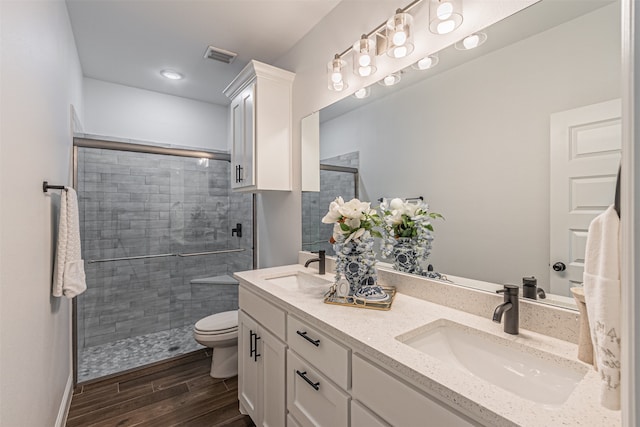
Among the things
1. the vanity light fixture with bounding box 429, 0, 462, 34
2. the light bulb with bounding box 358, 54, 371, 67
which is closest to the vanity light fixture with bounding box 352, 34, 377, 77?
the light bulb with bounding box 358, 54, 371, 67

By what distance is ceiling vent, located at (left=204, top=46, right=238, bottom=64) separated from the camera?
2.31 metres

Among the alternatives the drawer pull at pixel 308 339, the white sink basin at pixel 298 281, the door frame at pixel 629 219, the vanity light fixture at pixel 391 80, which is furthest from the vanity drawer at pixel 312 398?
the vanity light fixture at pixel 391 80

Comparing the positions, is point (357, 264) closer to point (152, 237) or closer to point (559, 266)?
point (559, 266)

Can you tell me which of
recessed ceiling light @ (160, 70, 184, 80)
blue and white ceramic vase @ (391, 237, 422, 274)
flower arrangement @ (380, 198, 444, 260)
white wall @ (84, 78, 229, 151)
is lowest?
blue and white ceramic vase @ (391, 237, 422, 274)

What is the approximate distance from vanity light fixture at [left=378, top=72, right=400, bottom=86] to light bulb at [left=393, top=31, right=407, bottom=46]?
0.49 feet

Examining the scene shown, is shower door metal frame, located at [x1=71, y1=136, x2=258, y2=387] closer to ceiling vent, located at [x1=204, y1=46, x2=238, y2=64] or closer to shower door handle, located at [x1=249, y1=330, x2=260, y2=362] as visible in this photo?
ceiling vent, located at [x1=204, y1=46, x2=238, y2=64]

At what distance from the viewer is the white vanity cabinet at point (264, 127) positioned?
2.12 m

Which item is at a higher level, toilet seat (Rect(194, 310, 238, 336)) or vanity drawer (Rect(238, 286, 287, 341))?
vanity drawer (Rect(238, 286, 287, 341))

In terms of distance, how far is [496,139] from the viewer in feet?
3.68

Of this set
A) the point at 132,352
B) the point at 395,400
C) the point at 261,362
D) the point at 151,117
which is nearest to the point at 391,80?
the point at 395,400

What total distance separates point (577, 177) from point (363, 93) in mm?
1101

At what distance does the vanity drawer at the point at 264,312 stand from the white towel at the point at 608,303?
1.05 metres

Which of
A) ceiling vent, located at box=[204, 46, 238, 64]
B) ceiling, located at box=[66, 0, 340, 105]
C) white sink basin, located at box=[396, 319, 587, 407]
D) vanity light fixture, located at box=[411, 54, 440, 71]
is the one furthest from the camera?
ceiling vent, located at box=[204, 46, 238, 64]

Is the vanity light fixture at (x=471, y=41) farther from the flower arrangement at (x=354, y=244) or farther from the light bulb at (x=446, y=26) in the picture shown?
the flower arrangement at (x=354, y=244)
